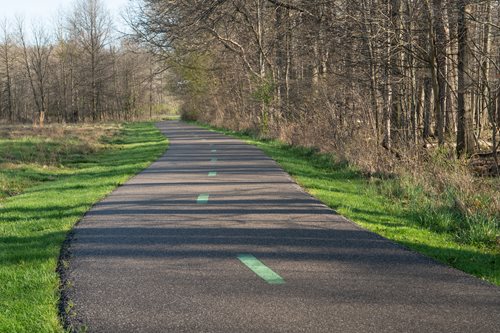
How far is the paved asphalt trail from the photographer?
4426 millimetres

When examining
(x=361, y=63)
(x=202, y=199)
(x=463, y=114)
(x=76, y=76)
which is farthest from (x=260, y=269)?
(x=76, y=76)

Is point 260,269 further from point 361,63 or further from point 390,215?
point 361,63

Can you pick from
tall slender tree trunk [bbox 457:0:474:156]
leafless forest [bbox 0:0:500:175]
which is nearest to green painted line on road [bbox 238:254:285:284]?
leafless forest [bbox 0:0:500:175]

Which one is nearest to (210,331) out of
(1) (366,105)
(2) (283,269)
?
(2) (283,269)

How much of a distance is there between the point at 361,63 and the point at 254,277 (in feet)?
45.8

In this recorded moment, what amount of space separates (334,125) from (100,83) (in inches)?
2441

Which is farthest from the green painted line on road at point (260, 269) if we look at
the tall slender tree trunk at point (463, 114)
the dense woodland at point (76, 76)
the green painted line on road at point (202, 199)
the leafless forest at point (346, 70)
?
the dense woodland at point (76, 76)

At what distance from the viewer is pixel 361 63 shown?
18.3m

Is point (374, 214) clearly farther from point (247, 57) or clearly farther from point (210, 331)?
point (247, 57)

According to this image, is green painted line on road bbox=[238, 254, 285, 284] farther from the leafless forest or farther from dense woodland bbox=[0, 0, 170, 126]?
dense woodland bbox=[0, 0, 170, 126]

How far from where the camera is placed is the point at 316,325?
4309mm

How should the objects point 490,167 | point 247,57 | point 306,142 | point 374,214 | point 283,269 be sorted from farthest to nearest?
1. point 247,57
2. point 306,142
3. point 490,167
4. point 374,214
5. point 283,269

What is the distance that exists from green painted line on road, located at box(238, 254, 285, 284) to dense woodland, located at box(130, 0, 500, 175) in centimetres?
779

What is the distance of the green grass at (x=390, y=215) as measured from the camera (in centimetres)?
656
